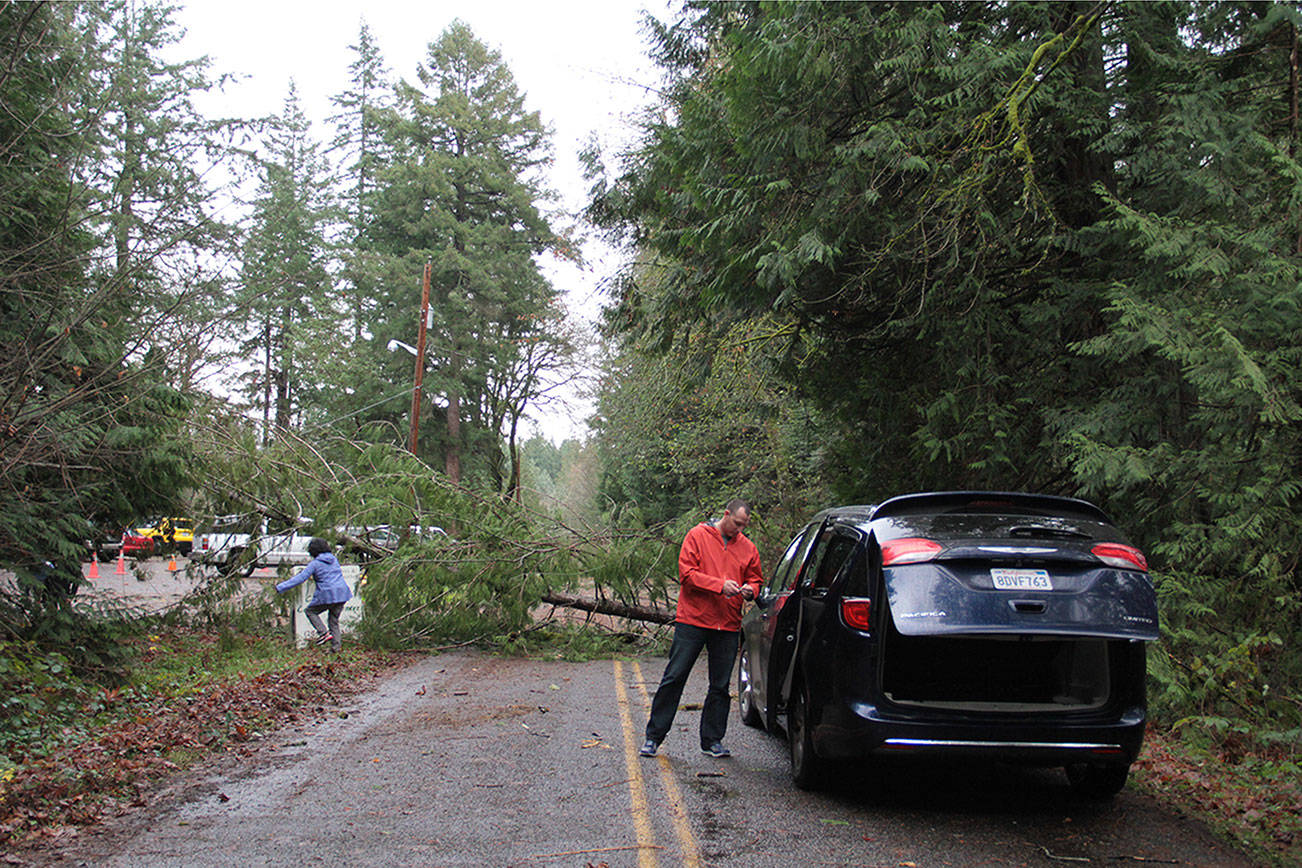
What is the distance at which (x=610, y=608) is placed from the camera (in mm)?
14914

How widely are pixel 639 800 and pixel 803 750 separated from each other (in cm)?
107

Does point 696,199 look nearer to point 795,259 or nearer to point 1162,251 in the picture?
point 795,259

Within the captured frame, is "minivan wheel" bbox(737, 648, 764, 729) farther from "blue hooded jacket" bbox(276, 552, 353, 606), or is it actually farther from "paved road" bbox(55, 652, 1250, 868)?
"blue hooded jacket" bbox(276, 552, 353, 606)

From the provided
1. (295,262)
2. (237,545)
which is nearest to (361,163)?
(295,262)

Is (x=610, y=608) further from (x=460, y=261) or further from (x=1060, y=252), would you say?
(x=460, y=261)

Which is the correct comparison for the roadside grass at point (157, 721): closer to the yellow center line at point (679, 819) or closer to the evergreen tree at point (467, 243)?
the yellow center line at point (679, 819)

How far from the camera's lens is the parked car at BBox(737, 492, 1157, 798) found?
5320 millimetres

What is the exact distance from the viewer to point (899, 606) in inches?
213

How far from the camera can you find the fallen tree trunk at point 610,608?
48.6 ft

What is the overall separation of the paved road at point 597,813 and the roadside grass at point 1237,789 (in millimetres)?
196

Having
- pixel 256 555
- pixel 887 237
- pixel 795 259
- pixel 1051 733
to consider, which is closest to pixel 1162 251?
pixel 887 237

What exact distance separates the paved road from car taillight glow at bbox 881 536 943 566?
58.1 inches

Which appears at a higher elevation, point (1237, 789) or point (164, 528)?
point (164, 528)

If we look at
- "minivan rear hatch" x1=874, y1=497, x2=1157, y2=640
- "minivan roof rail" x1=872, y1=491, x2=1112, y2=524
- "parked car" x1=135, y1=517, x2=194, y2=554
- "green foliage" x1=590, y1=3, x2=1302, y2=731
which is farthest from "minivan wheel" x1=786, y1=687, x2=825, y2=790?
"parked car" x1=135, y1=517, x2=194, y2=554
